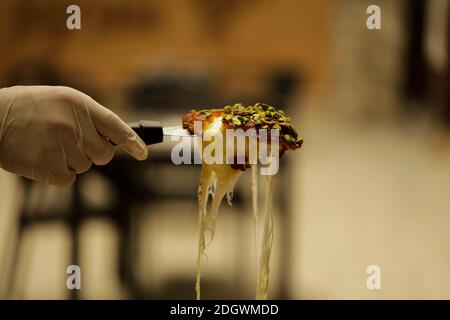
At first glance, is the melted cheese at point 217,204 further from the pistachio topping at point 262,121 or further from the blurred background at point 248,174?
the blurred background at point 248,174

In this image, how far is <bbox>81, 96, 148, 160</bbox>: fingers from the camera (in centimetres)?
138

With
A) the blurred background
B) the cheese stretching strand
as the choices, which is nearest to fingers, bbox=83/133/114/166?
the cheese stretching strand

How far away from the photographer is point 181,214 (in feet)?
9.57

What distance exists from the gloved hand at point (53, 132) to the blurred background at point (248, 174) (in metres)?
0.70

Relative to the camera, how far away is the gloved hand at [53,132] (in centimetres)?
140

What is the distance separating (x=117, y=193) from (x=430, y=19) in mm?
3644

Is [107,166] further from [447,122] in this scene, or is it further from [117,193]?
[447,122]

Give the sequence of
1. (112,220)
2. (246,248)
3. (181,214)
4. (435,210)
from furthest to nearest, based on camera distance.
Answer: (435,210) → (181,214) → (246,248) → (112,220)

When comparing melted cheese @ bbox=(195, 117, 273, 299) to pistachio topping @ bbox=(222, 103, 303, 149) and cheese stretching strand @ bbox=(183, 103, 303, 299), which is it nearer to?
cheese stretching strand @ bbox=(183, 103, 303, 299)

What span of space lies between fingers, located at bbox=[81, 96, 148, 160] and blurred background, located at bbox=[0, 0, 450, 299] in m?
0.71

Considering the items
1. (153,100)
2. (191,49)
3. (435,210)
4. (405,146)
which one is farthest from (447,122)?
(153,100)

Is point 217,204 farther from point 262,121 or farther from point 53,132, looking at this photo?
point 53,132

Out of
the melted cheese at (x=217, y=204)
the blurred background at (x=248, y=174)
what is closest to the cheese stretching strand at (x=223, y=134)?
the melted cheese at (x=217, y=204)
